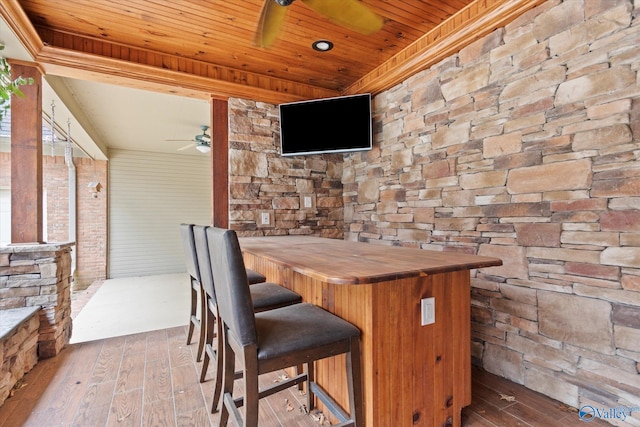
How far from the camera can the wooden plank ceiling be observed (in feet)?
7.52

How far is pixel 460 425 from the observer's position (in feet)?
5.56

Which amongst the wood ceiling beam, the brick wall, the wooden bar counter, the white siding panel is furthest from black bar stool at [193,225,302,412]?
the brick wall

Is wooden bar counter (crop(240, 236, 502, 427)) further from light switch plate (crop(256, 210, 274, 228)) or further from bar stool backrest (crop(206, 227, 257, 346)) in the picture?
light switch plate (crop(256, 210, 274, 228))

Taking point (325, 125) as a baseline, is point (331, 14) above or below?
above

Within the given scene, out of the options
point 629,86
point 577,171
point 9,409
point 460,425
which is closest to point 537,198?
point 577,171

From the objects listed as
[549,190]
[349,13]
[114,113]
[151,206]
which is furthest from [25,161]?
[151,206]

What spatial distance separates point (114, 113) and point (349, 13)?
4316mm

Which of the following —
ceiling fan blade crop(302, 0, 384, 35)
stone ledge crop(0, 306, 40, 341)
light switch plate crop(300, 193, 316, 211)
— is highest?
ceiling fan blade crop(302, 0, 384, 35)

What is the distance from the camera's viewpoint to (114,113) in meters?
4.70

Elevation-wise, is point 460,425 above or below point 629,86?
below

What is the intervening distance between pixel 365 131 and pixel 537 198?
1.83 metres

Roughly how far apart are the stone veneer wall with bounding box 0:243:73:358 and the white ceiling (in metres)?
1.58

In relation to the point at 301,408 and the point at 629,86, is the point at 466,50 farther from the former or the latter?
the point at 301,408

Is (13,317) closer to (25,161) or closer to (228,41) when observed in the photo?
(25,161)
